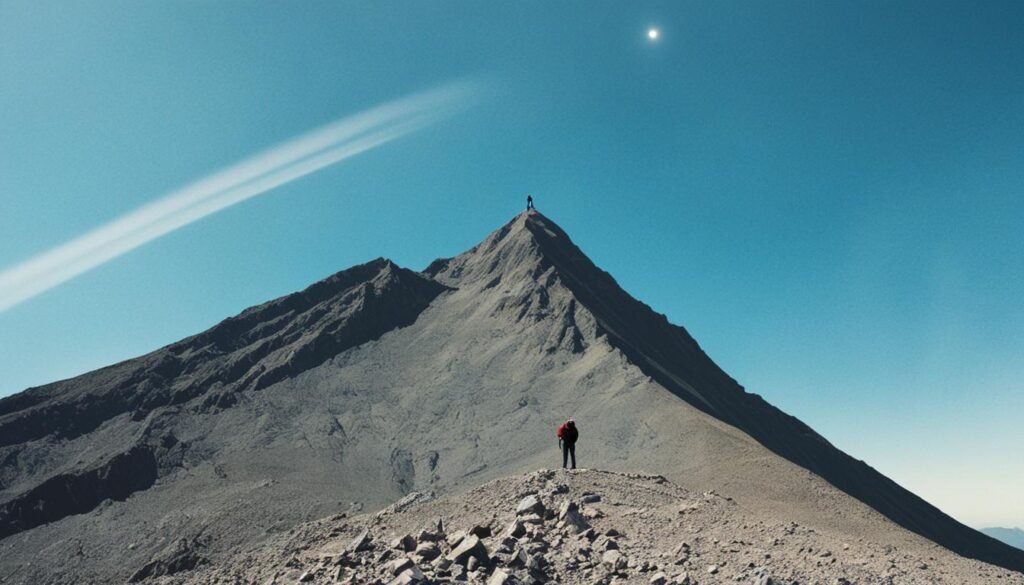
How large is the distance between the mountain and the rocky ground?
9.15 m

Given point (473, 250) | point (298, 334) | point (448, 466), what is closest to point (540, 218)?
point (473, 250)

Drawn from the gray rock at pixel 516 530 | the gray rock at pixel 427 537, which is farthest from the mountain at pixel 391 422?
the gray rock at pixel 427 537

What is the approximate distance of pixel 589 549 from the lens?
15.2 m

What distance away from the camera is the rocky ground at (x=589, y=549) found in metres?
13.8

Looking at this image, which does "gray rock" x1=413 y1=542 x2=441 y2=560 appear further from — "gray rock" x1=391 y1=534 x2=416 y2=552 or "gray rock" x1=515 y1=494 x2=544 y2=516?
"gray rock" x1=515 y1=494 x2=544 y2=516

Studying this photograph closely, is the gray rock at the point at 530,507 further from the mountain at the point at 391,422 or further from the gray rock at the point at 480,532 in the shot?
the mountain at the point at 391,422

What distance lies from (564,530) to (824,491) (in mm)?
19250

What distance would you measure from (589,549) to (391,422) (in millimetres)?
50918

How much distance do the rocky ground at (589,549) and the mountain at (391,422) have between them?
915 centimetres

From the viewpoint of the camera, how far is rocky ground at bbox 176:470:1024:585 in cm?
1380

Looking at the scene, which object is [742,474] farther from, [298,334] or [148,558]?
[298,334]

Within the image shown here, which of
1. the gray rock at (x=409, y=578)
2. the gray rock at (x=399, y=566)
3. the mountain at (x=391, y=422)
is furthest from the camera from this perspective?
the mountain at (x=391, y=422)

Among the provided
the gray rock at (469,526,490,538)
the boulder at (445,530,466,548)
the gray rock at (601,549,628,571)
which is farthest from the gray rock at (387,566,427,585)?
the gray rock at (601,549,628,571)

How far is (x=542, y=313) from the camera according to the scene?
75125mm
